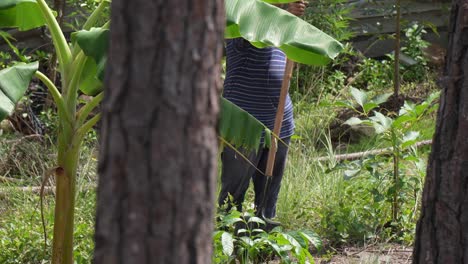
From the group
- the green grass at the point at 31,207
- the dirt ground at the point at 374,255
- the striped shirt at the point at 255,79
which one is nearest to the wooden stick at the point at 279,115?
the striped shirt at the point at 255,79

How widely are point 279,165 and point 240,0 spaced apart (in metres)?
1.58

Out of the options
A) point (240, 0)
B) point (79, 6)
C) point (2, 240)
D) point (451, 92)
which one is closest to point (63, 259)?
point (2, 240)

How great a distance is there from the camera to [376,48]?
1308 cm

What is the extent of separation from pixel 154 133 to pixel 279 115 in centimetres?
396

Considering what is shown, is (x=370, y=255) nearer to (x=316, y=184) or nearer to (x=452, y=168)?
(x=316, y=184)

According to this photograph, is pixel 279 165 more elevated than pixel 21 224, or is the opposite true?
pixel 279 165

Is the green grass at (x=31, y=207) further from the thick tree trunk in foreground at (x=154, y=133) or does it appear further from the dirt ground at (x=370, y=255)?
the thick tree trunk in foreground at (x=154, y=133)

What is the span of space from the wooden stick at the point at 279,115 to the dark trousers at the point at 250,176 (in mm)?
91

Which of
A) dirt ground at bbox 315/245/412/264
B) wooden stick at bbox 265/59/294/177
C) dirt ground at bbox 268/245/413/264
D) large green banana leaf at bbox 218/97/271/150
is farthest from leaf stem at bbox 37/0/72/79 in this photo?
dirt ground at bbox 315/245/412/264

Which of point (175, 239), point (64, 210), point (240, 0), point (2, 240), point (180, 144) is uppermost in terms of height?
point (240, 0)

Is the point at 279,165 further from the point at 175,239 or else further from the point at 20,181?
the point at 175,239

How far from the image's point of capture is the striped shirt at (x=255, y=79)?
6.17 meters

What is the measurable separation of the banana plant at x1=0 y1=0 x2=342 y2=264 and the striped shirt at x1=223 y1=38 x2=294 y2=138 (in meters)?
0.61

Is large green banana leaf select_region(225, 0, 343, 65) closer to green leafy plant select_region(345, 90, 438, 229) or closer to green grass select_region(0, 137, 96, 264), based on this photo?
green leafy plant select_region(345, 90, 438, 229)
